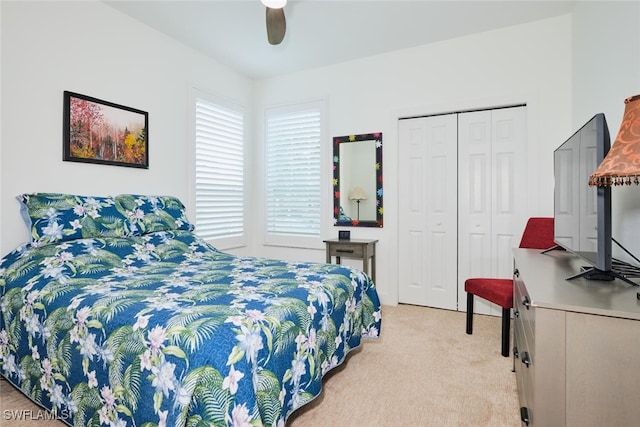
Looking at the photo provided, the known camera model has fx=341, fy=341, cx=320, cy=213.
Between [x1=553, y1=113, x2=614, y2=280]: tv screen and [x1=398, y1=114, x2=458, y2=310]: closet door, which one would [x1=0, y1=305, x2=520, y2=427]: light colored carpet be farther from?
[x1=553, y1=113, x2=614, y2=280]: tv screen

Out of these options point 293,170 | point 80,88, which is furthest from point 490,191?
point 80,88

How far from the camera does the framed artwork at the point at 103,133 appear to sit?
263 cm

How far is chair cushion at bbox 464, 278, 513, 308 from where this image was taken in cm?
247

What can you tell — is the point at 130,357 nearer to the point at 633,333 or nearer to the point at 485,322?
the point at 633,333

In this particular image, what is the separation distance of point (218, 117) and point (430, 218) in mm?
2697

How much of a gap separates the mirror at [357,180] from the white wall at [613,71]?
187cm

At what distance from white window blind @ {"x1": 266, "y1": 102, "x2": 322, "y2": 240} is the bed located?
175 centimetres

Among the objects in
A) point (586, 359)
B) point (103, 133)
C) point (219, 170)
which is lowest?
point (586, 359)

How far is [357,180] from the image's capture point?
398cm

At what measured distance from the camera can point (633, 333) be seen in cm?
101

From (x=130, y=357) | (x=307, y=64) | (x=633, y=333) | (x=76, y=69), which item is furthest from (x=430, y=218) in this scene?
(x=76, y=69)

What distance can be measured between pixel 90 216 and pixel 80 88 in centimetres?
109

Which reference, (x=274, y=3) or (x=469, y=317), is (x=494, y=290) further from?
(x=274, y=3)

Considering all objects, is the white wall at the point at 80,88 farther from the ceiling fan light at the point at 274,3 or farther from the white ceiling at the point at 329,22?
the ceiling fan light at the point at 274,3
